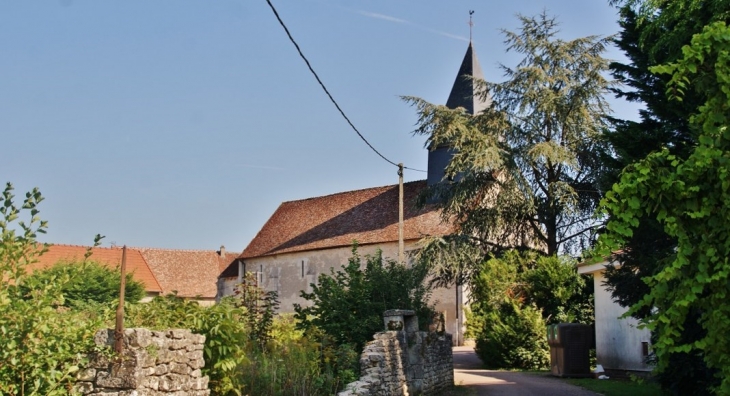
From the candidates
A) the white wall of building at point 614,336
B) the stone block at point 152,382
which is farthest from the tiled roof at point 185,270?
the stone block at point 152,382

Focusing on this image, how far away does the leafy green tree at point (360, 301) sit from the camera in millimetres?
14250

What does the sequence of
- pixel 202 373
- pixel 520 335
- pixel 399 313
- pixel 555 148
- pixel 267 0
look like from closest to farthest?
1. pixel 202 373
2. pixel 267 0
3. pixel 399 313
4. pixel 520 335
5. pixel 555 148

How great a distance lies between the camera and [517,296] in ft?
83.5

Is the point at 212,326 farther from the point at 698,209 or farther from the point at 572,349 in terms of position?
the point at 572,349

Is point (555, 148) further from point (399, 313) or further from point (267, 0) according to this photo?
point (267, 0)

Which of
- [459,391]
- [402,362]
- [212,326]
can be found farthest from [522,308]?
[212,326]

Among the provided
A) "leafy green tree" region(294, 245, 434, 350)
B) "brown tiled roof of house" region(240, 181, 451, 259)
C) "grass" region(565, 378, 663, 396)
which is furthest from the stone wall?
"brown tiled roof of house" region(240, 181, 451, 259)

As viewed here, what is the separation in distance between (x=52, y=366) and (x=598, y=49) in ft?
85.7

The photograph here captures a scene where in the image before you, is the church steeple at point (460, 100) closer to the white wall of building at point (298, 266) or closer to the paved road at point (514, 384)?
the white wall of building at point (298, 266)

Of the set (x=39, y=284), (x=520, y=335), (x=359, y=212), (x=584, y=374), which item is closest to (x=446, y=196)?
(x=520, y=335)

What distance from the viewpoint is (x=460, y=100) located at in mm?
40500

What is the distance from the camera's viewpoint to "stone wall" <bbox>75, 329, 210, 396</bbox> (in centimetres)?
741

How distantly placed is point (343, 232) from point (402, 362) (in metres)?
32.1

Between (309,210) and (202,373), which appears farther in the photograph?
(309,210)
